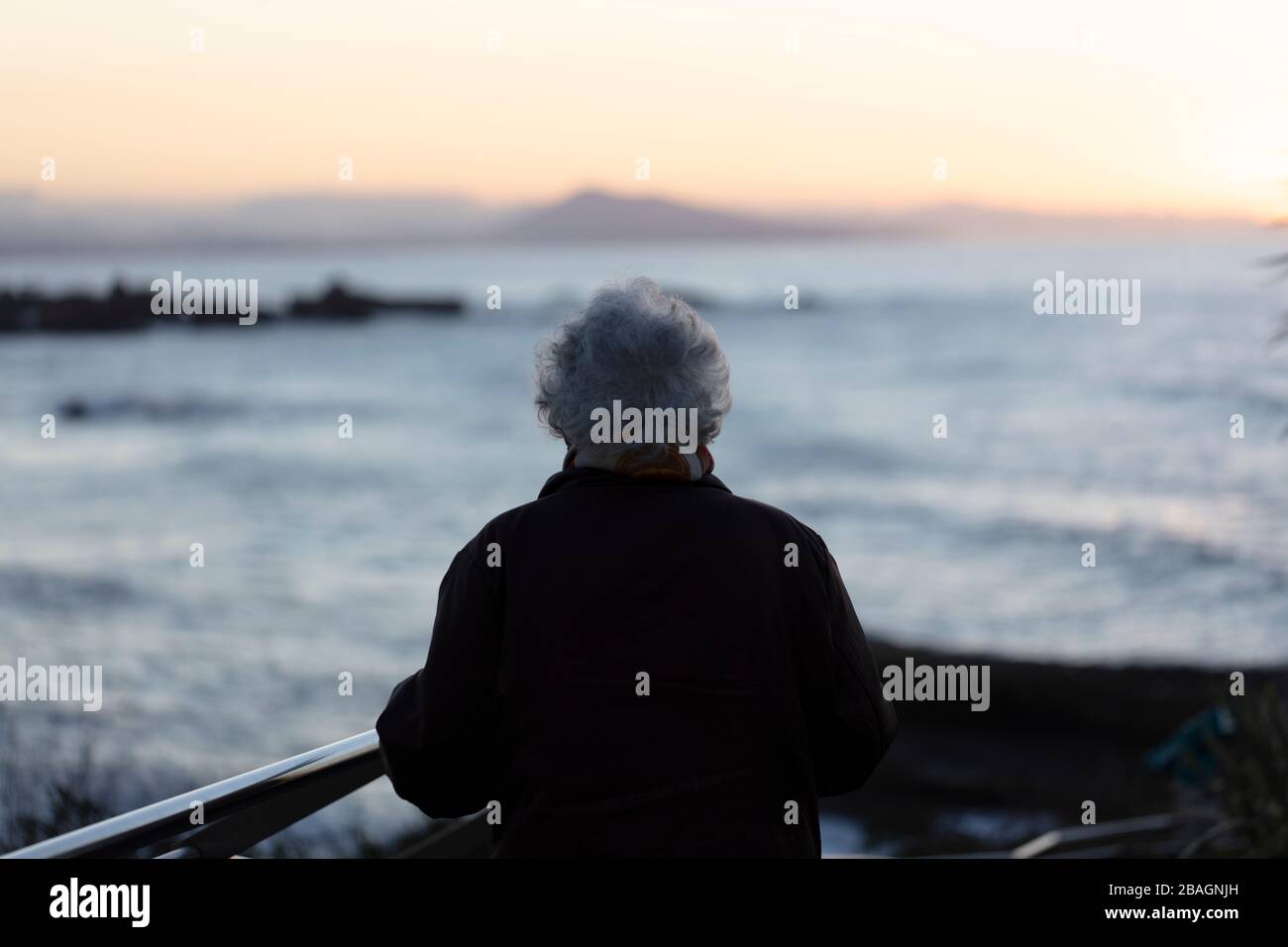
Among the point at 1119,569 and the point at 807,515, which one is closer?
the point at 1119,569

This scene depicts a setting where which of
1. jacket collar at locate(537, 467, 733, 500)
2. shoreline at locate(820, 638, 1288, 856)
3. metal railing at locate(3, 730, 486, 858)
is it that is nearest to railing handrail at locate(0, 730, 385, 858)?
metal railing at locate(3, 730, 486, 858)

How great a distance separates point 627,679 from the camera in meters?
1.64

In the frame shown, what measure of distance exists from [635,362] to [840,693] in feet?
1.80

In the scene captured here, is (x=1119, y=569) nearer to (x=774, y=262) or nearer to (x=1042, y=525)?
(x=1042, y=525)

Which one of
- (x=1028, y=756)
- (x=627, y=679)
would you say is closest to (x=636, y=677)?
(x=627, y=679)

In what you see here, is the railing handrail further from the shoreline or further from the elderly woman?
the shoreline

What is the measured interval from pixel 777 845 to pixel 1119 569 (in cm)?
1543

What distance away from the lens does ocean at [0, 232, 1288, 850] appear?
12477 mm

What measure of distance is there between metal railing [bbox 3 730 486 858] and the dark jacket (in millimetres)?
224

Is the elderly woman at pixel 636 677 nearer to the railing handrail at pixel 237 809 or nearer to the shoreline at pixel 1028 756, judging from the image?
the railing handrail at pixel 237 809

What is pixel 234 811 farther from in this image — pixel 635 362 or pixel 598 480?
pixel 635 362

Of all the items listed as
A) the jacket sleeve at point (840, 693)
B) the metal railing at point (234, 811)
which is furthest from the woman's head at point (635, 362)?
the metal railing at point (234, 811)

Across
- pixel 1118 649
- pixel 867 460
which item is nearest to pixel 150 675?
pixel 1118 649

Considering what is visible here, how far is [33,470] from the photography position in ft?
78.4
